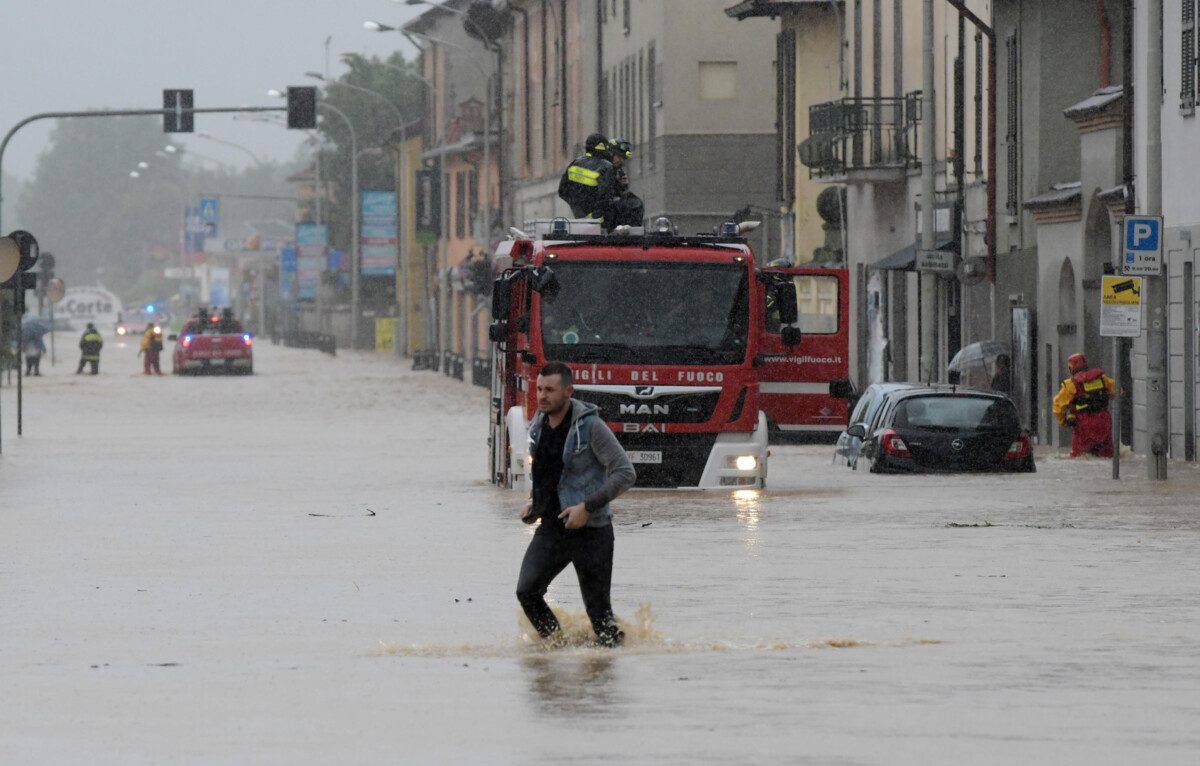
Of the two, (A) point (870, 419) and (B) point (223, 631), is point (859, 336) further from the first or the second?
(B) point (223, 631)

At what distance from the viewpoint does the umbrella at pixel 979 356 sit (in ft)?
125

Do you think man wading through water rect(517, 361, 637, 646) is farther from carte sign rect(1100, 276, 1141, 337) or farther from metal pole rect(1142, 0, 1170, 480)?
carte sign rect(1100, 276, 1141, 337)

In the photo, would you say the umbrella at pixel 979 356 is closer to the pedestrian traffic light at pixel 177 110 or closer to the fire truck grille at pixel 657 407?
the fire truck grille at pixel 657 407

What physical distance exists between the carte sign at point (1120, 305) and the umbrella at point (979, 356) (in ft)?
37.1

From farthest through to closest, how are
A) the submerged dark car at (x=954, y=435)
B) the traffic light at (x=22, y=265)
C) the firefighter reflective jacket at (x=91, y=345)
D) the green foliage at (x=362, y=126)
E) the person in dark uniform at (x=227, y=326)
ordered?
the green foliage at (x=362, y=126) < the person in dark uniform at (x=227, y=326) < the firefighter reflective jacket at (x=91, y=345) < the traffic light at (x=22, y=265) < the submerged dark car at (x=954, y=435)

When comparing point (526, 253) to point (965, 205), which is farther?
point (965, 205)

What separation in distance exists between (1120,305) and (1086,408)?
15.9 feet

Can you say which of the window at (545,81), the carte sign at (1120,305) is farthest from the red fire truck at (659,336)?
the window at (545,81)

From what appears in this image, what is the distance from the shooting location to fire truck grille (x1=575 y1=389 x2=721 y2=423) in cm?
2362

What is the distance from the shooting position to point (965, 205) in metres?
42.2

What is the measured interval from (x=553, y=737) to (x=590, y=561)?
2724mm

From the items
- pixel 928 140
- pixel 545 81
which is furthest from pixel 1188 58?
pixel 545 81

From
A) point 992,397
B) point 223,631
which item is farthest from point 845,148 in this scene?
point 223,631

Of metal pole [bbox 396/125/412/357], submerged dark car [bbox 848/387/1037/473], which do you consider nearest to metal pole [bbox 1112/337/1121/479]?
submerged dark car [bbox 848/387/1037/473]
